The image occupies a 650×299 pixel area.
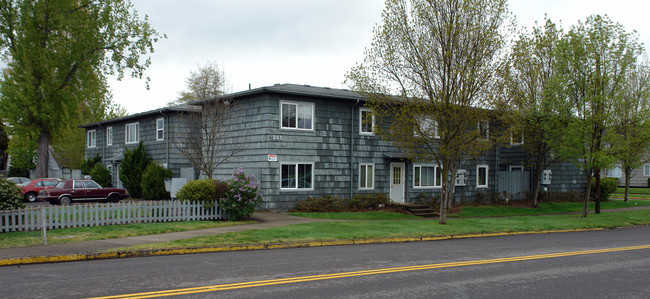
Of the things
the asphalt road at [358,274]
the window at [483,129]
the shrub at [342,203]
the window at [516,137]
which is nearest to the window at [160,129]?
the shrub at [342,203]

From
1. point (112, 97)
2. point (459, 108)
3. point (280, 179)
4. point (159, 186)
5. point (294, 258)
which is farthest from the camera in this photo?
point (112, 97)

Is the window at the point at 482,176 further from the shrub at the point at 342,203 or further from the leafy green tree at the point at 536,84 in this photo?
the shrub at the point at 342,203

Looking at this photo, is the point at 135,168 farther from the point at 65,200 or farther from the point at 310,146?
the point at 310,146

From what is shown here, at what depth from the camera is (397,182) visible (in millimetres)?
25891

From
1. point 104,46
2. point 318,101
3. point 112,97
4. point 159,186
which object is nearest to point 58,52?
point 104,46

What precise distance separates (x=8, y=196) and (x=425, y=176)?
19185 millimetres

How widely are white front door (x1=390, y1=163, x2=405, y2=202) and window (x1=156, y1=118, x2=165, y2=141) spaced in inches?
511

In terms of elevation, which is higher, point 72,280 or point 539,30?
point 539,30

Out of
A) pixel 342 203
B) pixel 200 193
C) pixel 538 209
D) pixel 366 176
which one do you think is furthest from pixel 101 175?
pixel 538 209

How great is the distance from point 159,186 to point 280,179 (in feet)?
25.9

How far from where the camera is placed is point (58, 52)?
33.5 metres

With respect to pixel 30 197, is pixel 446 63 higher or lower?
higher

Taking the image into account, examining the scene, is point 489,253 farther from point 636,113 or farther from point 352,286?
point 636,113

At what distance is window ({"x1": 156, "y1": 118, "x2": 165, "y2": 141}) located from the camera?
28.4 meters
